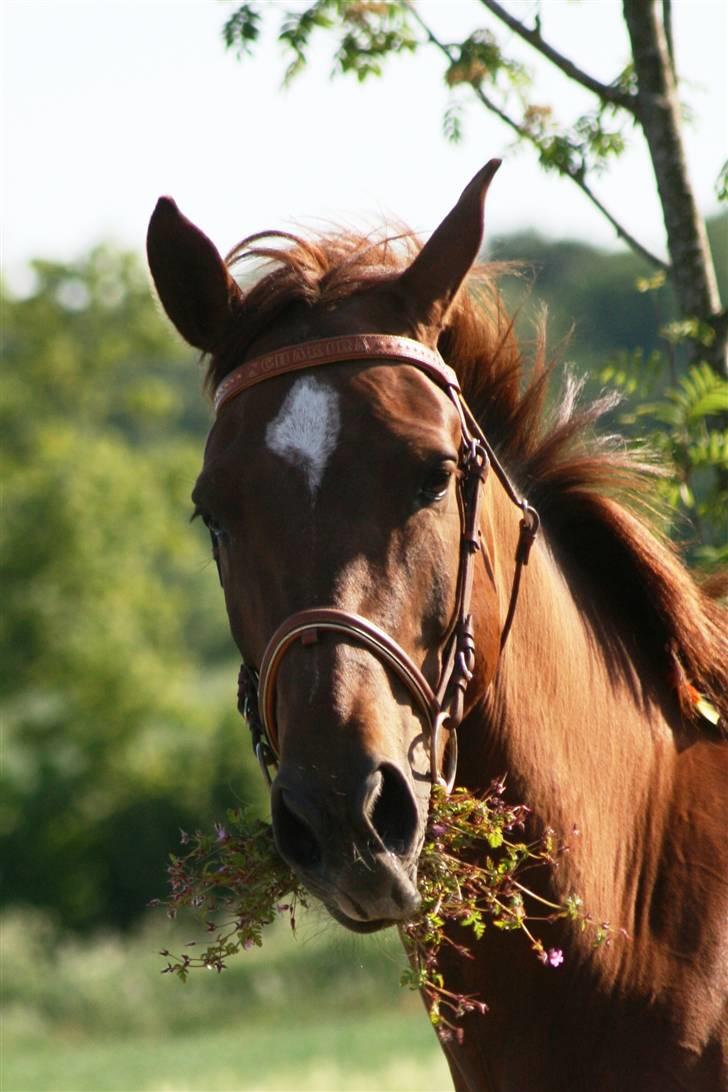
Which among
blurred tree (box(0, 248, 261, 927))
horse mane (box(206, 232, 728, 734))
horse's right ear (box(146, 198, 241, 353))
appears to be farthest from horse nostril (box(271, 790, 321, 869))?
blurred tree (box(0, 248, 261, 927))

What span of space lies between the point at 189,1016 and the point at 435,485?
2925 cm

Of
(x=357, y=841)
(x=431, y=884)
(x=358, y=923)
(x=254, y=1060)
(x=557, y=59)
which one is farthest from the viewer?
(x=254, y=1060)

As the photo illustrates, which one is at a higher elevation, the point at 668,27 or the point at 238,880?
the point at 668,27

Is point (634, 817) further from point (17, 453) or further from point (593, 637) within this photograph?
point (17, 453)

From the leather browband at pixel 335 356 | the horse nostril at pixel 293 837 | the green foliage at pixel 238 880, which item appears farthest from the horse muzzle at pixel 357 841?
the leather browband at pixel 335 356

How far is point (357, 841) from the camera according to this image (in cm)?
291

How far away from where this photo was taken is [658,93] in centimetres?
530

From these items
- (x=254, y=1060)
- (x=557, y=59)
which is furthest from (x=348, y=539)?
(x=254, y=1060)

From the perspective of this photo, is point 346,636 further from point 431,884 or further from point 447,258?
point 447,258

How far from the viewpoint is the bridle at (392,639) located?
121 inches

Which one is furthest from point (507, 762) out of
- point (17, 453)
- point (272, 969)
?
point (17, 453)

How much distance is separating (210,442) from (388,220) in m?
0.99

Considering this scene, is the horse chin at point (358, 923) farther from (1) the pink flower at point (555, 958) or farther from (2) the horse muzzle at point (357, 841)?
(1) the pink flower at point (555, 958)

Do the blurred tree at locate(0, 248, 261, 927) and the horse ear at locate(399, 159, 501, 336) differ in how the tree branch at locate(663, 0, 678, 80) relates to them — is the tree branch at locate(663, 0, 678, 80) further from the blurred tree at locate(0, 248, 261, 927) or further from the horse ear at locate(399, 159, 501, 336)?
the blurred tree at locate(0, 248, 261, 927)
